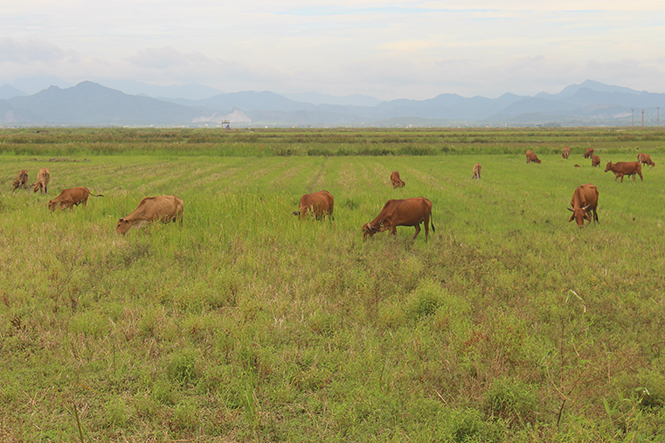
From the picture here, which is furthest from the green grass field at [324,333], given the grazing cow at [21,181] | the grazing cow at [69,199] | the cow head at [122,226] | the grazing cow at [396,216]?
the grazing cow at [21,181]

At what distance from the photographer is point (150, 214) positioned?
1175 centimetres

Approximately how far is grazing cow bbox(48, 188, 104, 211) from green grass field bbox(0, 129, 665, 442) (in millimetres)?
2318

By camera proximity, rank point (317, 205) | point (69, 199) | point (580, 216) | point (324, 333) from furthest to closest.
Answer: point (69, 199) < point (580, 216) < point (317, 205) < point (324, 333)

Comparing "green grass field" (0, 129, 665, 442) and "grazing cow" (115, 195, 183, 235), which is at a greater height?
"grazing cow" (115, 195, 183, 235)

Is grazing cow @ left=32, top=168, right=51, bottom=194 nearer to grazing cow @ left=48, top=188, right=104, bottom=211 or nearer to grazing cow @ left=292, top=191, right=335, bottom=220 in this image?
grazing cow @ left=48, top=188, right=104, bottom=211

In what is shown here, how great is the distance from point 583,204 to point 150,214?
14.5 meters

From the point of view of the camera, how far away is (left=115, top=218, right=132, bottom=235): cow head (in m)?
11.2

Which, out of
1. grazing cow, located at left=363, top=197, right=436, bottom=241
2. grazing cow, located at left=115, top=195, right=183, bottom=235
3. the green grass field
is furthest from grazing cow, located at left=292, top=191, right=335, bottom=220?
grazing cow, located at left=115, top=195, right=183, bottom=235

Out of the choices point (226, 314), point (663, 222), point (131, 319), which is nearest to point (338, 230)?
point (226, 314)

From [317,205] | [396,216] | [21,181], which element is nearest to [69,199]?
[317,205]

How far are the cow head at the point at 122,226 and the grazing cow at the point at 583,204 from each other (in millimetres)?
14254

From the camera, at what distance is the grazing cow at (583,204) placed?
1318cm

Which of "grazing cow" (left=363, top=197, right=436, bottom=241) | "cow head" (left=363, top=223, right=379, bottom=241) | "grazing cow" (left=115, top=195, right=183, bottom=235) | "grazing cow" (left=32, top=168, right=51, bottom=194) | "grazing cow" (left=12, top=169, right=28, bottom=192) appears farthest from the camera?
"grazing cow" (left=12, top=169, right=28, bottom=192)

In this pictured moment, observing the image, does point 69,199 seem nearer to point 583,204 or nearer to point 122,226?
point 122,226
